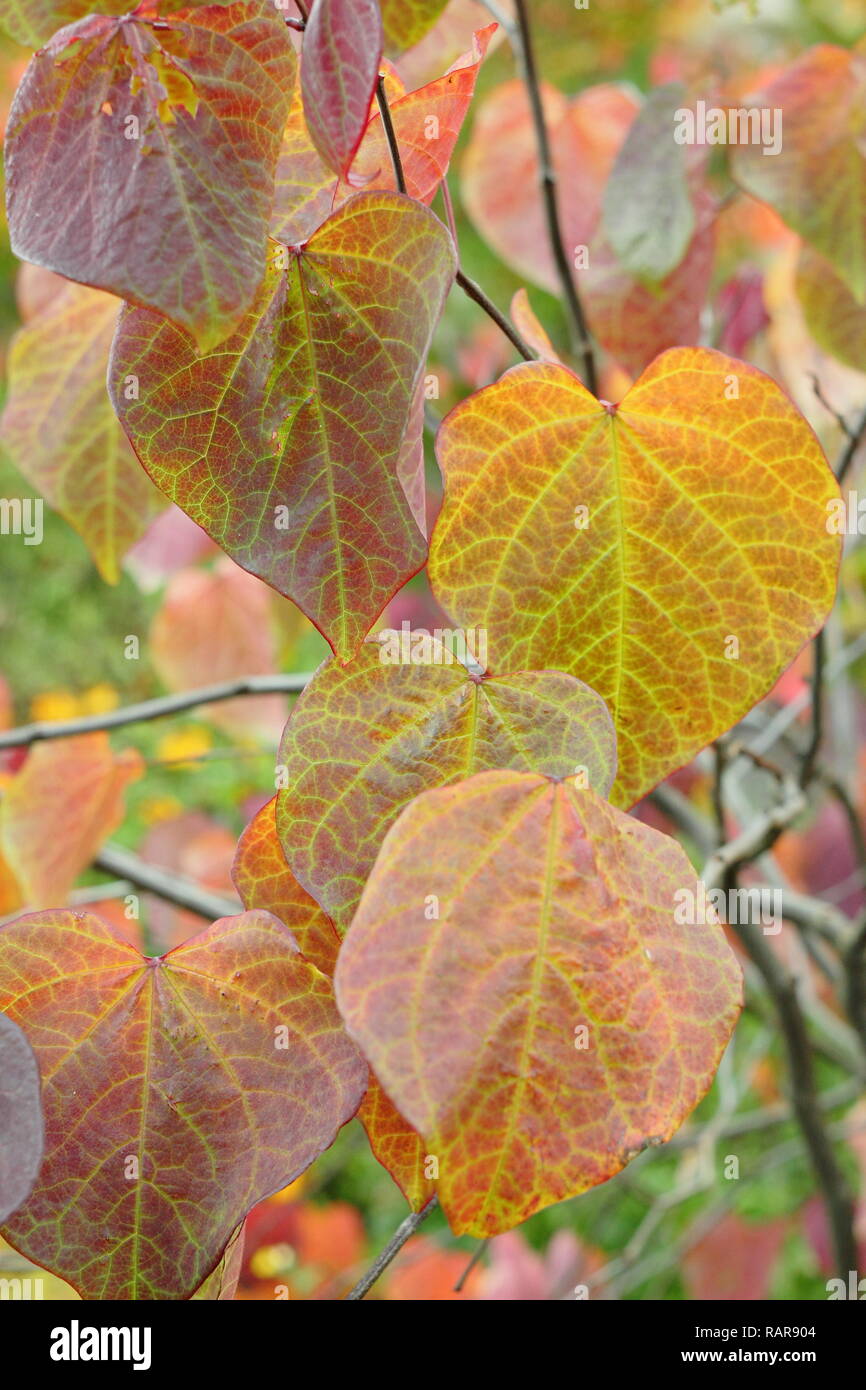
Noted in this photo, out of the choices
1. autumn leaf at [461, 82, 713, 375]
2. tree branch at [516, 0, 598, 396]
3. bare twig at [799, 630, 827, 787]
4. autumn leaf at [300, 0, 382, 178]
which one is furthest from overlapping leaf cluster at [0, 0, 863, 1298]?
autumn leaf at [461, 82, 713, 375]

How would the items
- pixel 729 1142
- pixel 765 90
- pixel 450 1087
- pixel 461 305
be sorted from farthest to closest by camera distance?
pixel 461 305, pixel 729 1142, pixel 765 90, pixel 450 1087

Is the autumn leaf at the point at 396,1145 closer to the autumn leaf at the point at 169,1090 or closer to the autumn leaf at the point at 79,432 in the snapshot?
the autumn leaf at the point at 169,1090

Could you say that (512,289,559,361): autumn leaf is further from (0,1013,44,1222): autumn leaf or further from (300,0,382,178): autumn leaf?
(0,1013,44,1222): autumn leaf

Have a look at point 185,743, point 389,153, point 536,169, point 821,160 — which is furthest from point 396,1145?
point 185,743

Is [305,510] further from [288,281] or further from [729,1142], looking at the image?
[729,1142]

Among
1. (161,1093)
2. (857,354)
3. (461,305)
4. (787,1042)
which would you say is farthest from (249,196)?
(461,305)
